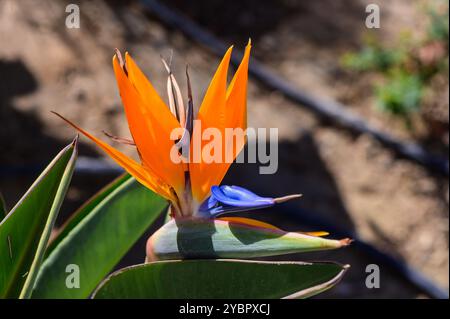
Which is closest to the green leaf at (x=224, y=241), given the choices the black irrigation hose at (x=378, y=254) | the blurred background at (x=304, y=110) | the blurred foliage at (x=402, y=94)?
the blurred background at (x=304, y=110)

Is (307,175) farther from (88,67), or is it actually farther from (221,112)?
(221,112)

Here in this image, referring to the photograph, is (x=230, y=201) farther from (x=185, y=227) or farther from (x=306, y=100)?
(x=306, y=100)

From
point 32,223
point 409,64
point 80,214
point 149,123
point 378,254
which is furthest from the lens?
point 409,64

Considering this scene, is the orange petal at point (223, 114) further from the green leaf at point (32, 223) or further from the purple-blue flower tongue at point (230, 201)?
the green leaf at point (32, 223)

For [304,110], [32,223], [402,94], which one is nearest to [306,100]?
[304,110]

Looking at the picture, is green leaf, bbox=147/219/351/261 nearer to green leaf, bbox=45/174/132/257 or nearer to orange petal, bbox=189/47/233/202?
orange petal, bbox=189/47/233/202
